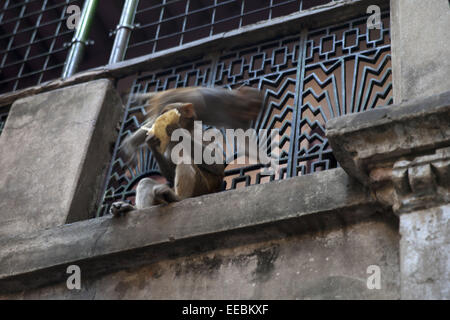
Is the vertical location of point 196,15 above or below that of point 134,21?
above

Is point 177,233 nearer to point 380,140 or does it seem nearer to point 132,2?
point 380,140

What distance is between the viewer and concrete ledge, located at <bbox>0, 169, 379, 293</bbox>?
5.73 metres

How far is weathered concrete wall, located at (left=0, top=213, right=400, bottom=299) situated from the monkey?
58 centimetres

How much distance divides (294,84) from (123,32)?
2.44 m

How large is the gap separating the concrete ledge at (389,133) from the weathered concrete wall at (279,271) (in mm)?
431

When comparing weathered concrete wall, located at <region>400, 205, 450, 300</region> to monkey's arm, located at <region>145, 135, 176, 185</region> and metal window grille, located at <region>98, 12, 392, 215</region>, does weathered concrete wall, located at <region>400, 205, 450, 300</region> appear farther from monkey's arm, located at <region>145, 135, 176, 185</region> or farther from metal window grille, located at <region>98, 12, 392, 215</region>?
monkey's arm, located at <region>145, 135, 176, 185</region>

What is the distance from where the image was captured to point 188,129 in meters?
6.75

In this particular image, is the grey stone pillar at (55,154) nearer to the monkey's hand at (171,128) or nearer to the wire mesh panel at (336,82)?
the monkey's hand at (171,128)

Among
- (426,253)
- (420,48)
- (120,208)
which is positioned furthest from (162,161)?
(426,253)

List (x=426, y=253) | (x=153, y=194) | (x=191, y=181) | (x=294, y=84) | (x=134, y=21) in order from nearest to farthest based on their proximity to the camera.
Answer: (x=426, y=253)
(x=153, y=194)
(x=191, y=181)
(x=294, y=84)
(x=134, y=21)

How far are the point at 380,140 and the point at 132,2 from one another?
448 cm

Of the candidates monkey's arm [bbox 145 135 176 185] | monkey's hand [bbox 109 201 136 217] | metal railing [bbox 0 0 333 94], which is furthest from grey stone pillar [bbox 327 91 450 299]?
metal railing [bbox 0 0 333 94]

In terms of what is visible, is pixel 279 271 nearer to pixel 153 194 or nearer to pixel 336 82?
pixel 153 194

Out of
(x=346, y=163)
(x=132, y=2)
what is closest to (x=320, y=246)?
(x=346, y=163)
